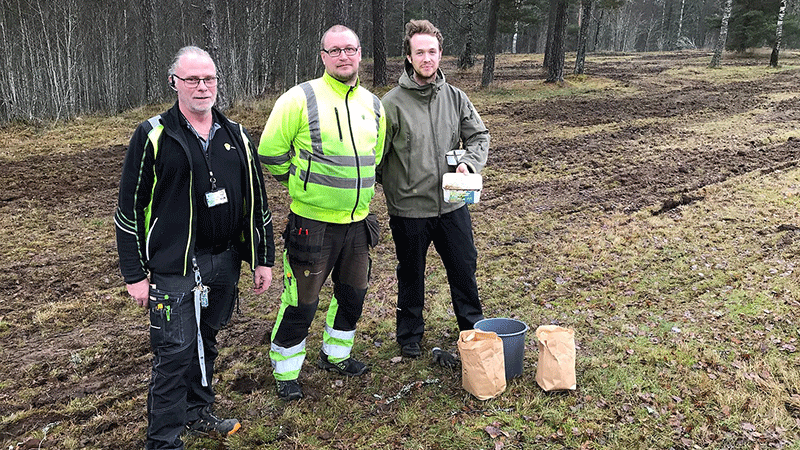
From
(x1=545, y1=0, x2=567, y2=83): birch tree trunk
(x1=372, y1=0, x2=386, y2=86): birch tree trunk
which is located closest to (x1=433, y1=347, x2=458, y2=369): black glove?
(x1=372, y1=0, x2=386, y2=86): birch tree trunk

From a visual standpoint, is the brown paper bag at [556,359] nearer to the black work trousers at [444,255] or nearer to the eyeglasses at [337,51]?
the black work trousers at [444,255]

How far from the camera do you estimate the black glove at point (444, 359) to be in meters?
3.83

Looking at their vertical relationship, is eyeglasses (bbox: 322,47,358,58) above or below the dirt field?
above

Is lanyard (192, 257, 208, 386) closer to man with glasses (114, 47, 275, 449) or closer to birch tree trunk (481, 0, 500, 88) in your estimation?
man with glasses (114, 47, 275, 449)

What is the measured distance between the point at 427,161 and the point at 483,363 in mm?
1290

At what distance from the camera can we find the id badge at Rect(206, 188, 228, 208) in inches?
104

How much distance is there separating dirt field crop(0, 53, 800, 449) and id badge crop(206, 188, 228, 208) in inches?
56.8

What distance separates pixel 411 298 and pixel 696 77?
20.9 m

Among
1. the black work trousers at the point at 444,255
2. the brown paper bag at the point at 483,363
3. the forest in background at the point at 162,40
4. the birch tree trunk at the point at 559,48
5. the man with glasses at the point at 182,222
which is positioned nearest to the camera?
the man with glasses at the point at 182,222

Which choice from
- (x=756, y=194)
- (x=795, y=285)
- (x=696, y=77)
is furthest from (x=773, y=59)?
(x=795, y=285)

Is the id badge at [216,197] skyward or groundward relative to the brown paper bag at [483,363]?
skyward

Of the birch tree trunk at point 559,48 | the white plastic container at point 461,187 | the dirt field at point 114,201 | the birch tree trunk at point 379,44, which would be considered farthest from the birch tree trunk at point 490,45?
the white plastic container at point 461,187

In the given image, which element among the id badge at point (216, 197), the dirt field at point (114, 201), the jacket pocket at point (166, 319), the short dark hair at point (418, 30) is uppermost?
the short dark hair at point (418, 30)

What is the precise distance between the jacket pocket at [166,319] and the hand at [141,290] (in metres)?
0.03
